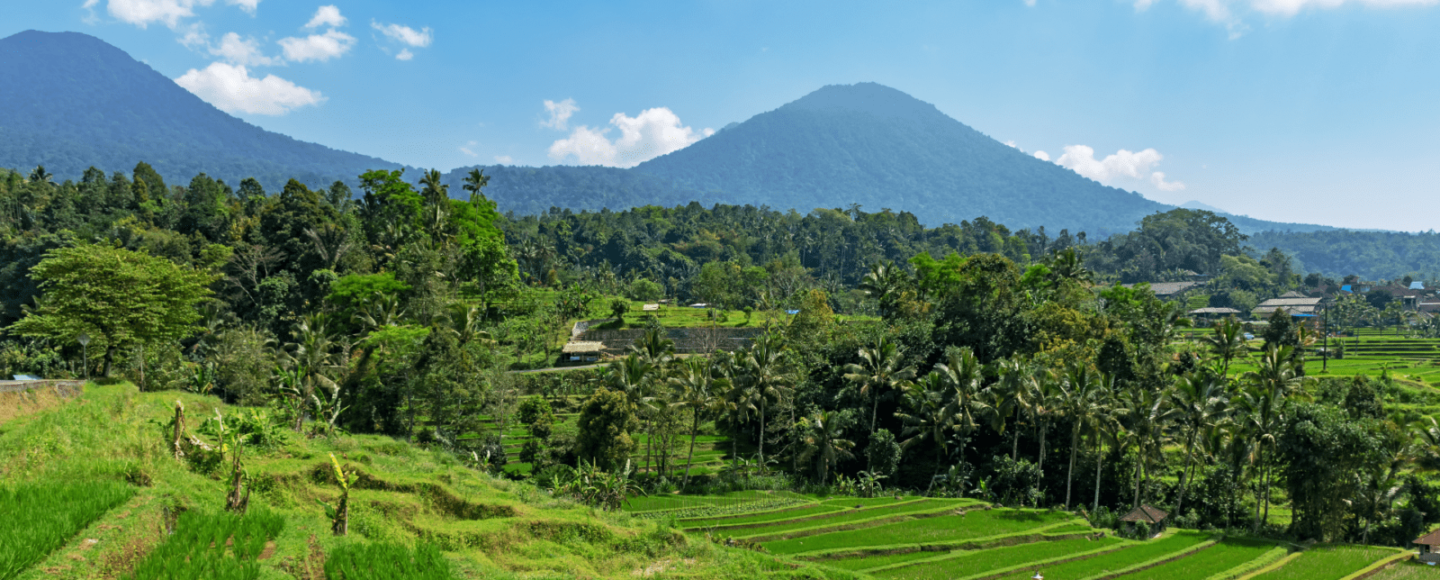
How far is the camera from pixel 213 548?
10.9m

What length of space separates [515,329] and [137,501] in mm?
45766

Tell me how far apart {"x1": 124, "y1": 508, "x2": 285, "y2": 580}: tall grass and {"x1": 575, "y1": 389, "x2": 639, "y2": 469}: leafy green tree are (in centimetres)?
2279

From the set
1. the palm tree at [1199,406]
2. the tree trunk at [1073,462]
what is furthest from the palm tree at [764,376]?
the palm tree at [1199,406]

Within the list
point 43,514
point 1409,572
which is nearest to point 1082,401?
point 1409,572

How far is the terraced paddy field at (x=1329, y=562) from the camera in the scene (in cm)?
2547

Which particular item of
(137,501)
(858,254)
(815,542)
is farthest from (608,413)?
(858,254)

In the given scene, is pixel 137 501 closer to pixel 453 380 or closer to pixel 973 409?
pixel 453 380

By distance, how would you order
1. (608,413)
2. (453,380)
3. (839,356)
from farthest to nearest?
(839,356)
(453,380)
(608,413)

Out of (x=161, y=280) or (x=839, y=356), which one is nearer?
(x=161, y=280)

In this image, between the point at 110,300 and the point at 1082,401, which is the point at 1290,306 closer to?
the point at 1082,401

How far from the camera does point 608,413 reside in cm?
3566

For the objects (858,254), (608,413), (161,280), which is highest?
(858,254)

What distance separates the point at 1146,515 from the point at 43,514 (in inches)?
1388

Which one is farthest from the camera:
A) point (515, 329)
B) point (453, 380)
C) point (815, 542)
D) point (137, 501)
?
point (515, 329)
